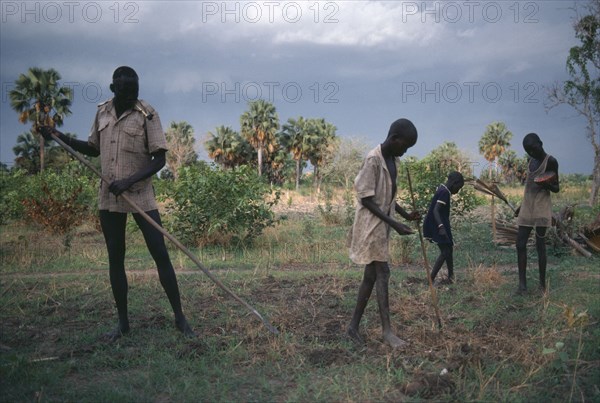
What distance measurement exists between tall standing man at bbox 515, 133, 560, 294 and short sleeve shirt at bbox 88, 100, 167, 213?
433 cm

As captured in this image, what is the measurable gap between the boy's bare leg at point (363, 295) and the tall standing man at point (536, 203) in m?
2.67

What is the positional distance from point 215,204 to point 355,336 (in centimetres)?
664

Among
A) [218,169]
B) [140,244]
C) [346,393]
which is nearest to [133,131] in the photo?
[346,393]

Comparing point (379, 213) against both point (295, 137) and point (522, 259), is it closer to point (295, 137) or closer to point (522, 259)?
point (522, 259)

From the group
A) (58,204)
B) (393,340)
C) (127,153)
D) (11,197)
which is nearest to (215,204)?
(58,204)

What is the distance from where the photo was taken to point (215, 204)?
10688mm

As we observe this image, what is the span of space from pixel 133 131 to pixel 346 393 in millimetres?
2636

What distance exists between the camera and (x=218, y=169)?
11023 millimetres

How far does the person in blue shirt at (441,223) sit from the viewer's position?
22.0ft

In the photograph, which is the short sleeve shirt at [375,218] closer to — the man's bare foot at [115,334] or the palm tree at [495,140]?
the man's bare foot at [115,334]

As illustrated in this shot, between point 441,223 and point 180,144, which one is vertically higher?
point 180,144

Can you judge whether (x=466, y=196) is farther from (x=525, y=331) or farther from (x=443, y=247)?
(x=525, y=331)

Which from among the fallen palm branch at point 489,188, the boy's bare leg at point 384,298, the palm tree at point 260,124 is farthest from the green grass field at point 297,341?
the palm tree at point 260,124

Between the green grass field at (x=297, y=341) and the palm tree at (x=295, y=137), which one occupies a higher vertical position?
the palm tree at (x=295, y=137)
